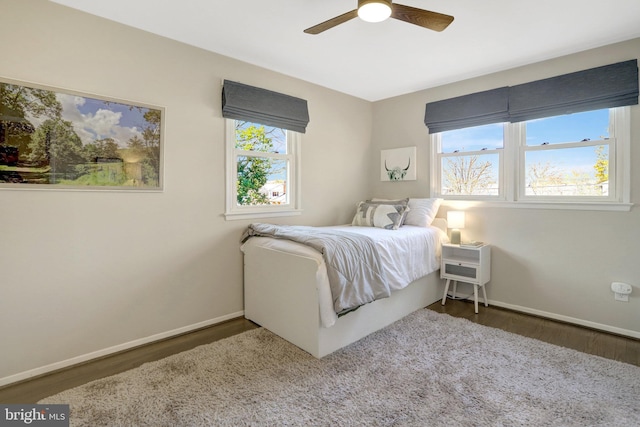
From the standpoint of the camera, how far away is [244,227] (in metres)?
3.12

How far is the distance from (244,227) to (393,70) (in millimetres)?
2241

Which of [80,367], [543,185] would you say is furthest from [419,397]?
[543,185]

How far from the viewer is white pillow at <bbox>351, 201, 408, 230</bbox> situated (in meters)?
3.42

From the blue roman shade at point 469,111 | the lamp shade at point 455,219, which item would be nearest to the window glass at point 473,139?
the blue roman shade at point 469,111

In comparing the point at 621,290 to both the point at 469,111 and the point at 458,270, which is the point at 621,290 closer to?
the point at 458,270

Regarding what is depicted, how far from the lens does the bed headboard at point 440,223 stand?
3692 millimetres

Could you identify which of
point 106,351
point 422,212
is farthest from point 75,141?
point 422,212

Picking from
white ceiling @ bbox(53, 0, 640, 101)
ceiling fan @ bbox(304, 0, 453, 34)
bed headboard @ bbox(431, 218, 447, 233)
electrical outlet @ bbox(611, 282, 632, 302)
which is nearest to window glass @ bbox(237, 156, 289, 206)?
white ceiling @ bbox(53, 0, 640, 101)

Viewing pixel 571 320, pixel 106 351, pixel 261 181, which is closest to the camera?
pixel 106 351

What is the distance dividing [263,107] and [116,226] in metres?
1.68

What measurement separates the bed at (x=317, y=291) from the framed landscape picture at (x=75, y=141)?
112 cm

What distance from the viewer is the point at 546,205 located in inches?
120

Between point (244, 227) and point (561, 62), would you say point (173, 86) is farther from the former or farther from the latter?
point (561, 62)

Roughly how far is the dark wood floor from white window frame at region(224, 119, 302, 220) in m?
1.04
